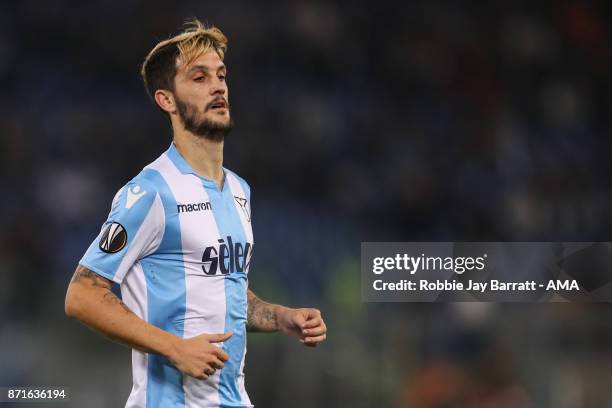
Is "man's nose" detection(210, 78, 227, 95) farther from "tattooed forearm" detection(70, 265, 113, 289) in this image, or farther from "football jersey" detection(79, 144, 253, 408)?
"tattooed forearm" detection(70, 265, 113, 289)

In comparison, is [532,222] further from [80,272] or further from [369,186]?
[80,272]

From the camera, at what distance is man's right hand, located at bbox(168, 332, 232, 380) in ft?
6.52

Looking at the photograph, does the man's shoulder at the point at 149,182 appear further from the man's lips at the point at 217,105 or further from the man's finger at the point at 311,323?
the man's finger at the point at 311,323

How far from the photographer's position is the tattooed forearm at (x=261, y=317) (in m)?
2.55

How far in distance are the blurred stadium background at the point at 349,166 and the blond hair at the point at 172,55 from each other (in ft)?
9.31

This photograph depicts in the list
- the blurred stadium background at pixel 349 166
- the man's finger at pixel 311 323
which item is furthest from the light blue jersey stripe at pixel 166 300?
the blurred stadium background at pixel 349 166

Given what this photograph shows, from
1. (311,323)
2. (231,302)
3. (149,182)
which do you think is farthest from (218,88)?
(311,323)

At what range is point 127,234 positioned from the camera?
217cm

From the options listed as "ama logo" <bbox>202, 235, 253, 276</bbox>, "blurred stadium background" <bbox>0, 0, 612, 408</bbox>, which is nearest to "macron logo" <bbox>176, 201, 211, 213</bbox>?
"ama logo" <bbox>202, 235, 253, 276</bbox>

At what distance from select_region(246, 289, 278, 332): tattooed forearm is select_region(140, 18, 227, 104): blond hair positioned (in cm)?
74

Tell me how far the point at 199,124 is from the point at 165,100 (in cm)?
15

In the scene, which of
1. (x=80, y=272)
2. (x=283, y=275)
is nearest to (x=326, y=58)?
(x=283, y=275)

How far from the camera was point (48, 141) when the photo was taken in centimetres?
555

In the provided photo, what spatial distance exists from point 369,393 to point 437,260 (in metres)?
0.96
